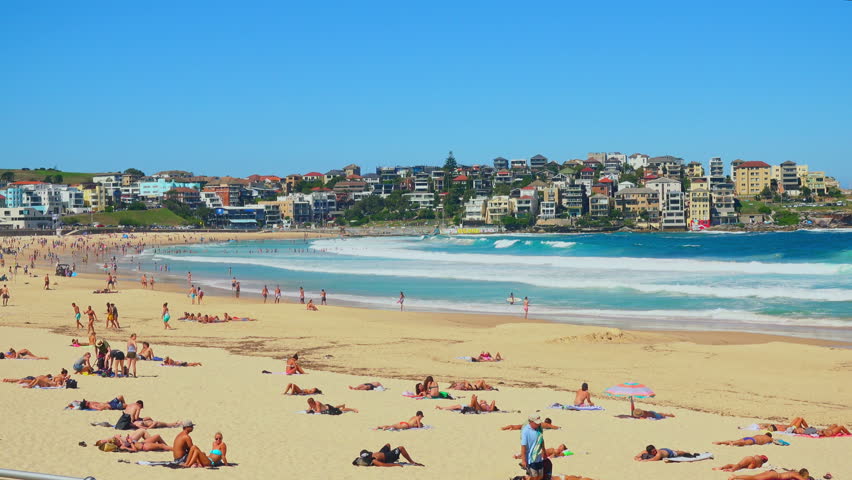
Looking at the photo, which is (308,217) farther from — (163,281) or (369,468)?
(369,468)

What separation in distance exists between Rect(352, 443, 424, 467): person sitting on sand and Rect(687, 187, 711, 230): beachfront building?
130 m

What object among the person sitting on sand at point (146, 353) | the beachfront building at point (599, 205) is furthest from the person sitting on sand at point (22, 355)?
the beachfront building at point (599, 205)

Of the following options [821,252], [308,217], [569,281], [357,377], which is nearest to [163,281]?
[569,281]

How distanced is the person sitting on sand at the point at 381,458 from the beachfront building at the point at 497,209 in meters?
135

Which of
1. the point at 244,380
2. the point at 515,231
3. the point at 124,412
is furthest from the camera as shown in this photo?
the point at 515,231

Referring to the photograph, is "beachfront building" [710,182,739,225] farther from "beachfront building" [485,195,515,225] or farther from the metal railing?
the metal railing

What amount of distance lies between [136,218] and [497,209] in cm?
5835

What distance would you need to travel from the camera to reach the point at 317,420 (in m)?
12.0

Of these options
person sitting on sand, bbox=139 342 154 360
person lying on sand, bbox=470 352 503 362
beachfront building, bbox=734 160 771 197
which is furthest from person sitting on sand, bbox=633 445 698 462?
beachfront building, bbox=734 160 771 197

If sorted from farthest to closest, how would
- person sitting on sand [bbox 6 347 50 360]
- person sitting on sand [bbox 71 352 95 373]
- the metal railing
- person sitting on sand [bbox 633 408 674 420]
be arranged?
person sitting on sand [bbox 6 347 50 360] → person sitting on sand [bbox 71 352 95 373] → person sitting on sand [bbox 633 408 674 420] → the metal railing

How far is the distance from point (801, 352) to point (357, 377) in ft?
30.8

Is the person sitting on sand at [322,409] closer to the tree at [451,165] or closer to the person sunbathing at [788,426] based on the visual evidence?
the person sunbathing at [788,426]

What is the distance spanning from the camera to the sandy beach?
9781 mm

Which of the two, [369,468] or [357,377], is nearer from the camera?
[369,468]
